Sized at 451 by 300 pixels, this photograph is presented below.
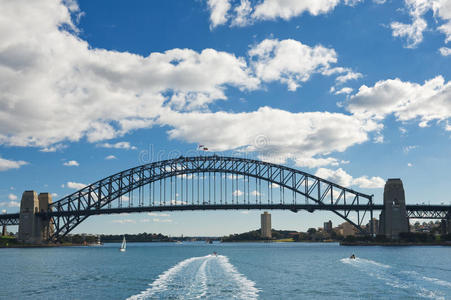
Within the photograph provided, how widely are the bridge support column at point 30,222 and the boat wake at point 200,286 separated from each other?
96.4 metres

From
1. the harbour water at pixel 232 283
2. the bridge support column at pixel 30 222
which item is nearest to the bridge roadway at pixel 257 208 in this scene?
the bridge support column at pixel 30 222

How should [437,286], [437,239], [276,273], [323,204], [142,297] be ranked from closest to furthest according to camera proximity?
[142,297]
[437,286]
[276,273]
[323,204]
[437,239]

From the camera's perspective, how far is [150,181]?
145m

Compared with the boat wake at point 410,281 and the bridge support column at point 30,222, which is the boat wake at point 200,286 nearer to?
the boat wake at point 410,281

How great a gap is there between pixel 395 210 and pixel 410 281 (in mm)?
97952

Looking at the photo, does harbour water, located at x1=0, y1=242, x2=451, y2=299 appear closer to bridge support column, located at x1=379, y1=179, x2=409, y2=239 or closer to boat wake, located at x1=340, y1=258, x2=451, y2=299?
boat wake, located at x1=340, y1=258, x2=451, y2=299

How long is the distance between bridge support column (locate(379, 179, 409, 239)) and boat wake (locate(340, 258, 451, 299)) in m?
84.6

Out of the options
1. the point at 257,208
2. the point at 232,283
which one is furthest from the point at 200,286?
the point at 257,208

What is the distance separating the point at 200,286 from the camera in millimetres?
44562

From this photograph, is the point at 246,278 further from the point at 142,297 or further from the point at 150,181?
the point at 150,181

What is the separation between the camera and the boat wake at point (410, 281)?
4001cm

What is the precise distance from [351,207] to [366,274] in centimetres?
9276

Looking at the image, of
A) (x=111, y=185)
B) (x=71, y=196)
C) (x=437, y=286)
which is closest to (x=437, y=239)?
(x=111, y=185)

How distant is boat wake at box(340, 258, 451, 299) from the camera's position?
40.0m
